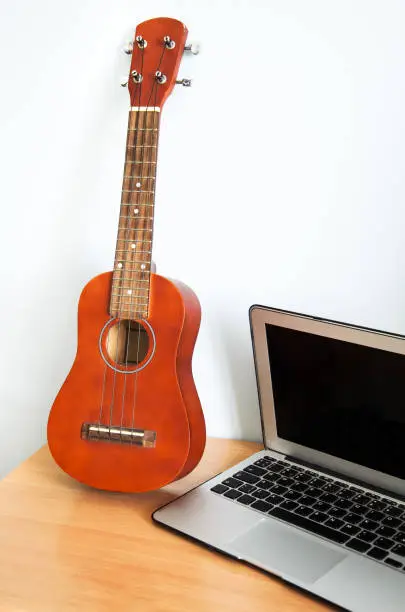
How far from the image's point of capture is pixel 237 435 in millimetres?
1230

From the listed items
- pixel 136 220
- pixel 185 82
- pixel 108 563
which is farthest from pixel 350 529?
pixel 185 82

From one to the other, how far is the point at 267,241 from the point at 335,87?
0.85ft

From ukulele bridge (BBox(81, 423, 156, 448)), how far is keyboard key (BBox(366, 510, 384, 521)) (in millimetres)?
309

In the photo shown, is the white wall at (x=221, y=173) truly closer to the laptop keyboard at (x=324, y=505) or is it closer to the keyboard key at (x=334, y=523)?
the laptop keyboard at (x=324, y=505)

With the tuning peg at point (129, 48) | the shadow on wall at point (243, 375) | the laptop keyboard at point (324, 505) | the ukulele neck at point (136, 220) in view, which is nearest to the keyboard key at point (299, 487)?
the laptop keyboard at point (324, 505)

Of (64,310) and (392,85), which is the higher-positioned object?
(392,85)

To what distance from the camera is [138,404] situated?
3.34 feet

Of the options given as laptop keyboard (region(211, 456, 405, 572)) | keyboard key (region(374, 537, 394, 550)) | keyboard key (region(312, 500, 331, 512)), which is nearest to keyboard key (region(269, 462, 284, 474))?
laptop keyboard (region(211, 456, 405, 572))

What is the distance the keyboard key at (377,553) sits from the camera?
0.85 meters

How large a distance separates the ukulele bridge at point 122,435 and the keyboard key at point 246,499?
0.14 meters

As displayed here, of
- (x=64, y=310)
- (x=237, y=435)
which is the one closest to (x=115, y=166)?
(x=64, y=310)

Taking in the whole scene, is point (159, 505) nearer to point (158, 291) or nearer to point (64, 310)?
point (158, 291)

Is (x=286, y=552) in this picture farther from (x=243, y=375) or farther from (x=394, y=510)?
(x=243, y=375)

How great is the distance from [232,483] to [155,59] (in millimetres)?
655
